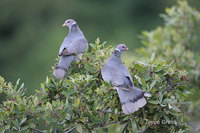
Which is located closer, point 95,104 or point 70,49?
point 95,104

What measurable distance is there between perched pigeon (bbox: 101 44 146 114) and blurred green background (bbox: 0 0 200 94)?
364 inches

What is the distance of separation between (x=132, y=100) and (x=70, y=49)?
112 centimetres

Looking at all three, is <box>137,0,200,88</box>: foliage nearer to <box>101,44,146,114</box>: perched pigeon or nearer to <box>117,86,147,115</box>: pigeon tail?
<box>101,44,146,114</box>: perched pigeon

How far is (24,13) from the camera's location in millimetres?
15031

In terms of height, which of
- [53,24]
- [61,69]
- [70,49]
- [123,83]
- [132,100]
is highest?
[53,24]

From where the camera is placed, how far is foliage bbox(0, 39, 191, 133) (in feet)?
9.60

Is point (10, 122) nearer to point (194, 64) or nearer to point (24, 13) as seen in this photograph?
point (194, 64)

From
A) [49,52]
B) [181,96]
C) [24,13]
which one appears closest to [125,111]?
[181,96]

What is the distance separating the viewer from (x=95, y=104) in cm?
302

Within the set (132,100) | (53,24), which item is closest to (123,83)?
(132,100)

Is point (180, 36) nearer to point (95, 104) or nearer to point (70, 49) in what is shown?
point (70, 49)

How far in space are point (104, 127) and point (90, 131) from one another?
140mm

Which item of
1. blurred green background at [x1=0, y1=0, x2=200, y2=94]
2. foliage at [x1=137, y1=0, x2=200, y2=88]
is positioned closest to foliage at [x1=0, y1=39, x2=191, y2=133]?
foliage at [x1=137, y1=0, x2=200, y2=88]

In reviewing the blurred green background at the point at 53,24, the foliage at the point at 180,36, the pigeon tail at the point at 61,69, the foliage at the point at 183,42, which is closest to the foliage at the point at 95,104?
the pigeon tail at the point at 61,69
